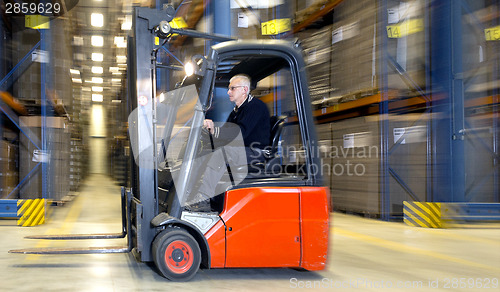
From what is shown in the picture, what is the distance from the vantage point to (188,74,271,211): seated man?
346cm

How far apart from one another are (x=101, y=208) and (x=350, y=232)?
16.1 ft

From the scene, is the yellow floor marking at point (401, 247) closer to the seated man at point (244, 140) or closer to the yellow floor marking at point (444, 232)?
the yellow floor marking at point (444, 232)

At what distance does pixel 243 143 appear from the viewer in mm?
3512

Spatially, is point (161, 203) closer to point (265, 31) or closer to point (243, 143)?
point (243, 143)

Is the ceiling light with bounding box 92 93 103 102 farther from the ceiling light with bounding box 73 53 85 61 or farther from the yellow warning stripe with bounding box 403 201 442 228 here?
the yellow warning stripe with bounding box 403 201 442 228

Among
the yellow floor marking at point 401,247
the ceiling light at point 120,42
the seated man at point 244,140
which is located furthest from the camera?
the ceiling light at point 120,42

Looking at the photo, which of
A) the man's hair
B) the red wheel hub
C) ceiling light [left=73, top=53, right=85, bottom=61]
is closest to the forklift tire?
the red wheel hub

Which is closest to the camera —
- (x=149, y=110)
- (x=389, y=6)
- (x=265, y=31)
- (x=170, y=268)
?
(x=170, y=268)

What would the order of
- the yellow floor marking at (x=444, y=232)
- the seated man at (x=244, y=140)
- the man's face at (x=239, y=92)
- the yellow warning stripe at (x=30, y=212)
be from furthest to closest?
the yellow warning stripe at (x=30, y=212) < the yellow floor marking at (x=444, y=232) < the man's face at (x=239, y=92) < the seated man at (x=244, y=140)

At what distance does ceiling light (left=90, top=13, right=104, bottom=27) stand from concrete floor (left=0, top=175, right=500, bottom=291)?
9791 mm

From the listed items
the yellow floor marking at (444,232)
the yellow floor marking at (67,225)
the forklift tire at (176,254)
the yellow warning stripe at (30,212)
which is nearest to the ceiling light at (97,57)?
the yellow floor marking at (67,225)

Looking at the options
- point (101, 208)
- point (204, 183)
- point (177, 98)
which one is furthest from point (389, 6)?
point (101, 208)

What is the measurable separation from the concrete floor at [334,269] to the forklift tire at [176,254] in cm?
8

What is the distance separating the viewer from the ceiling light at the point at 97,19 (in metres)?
14.2
